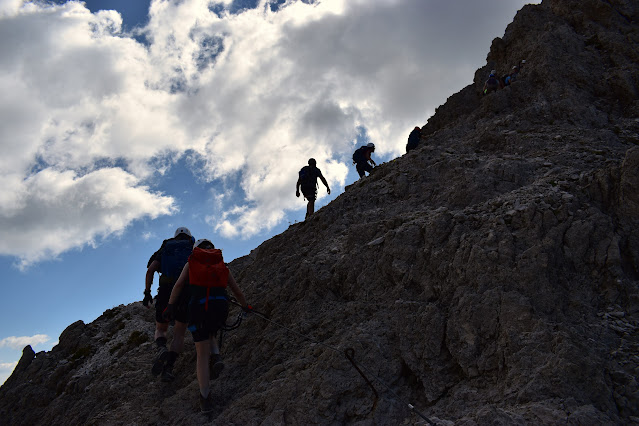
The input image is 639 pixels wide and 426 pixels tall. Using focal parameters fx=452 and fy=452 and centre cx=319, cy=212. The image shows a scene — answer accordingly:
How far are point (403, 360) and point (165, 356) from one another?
5.11 meters

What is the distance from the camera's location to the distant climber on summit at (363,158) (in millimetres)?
17688

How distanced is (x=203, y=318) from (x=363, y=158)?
37.2ft

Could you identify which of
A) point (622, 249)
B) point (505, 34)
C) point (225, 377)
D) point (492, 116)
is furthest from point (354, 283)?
point (505, 34)

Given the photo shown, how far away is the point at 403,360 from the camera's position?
7160 mm

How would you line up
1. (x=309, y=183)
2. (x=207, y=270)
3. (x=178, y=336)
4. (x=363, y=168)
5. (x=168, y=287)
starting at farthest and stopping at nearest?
1. (x=363, y=168)
2. (x=309, y=183)
3. (x=168, y=287)
4. (x=178, y=336)
5. (x=207, y=270)

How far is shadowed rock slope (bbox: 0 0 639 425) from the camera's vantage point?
605 cm

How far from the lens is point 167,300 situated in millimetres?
9891

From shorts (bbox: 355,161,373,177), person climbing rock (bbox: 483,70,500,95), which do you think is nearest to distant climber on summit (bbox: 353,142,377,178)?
shorts (bbox: 355,161,373,177)

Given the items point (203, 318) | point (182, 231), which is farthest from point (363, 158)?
point (203, 318)

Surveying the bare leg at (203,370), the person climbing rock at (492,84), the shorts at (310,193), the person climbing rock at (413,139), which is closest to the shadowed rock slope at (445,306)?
the bare leg at (203,370)

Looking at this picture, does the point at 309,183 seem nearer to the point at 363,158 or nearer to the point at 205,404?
the point at 363,158

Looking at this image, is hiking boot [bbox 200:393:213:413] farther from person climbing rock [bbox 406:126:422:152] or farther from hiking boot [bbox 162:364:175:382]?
person climbing rock [bbox 406:126:422:152]

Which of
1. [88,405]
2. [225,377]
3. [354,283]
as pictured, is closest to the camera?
[225,377]

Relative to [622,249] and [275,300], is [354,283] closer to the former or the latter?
[275,300]
